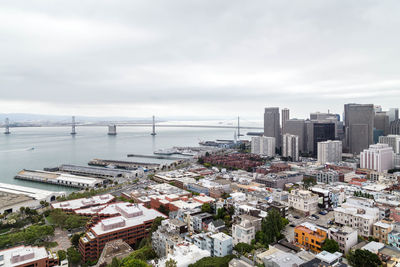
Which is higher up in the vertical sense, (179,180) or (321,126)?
(321,126)

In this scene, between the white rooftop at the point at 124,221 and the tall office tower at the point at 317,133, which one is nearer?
the white rooftop at the point at 124,221

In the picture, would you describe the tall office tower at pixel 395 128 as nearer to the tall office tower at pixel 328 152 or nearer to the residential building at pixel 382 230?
the tall office tower at pixel 328 152

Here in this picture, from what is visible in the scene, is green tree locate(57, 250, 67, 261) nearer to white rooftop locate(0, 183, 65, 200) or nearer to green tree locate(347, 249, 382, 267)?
white rooftop locate(0, 183, 65, 200)

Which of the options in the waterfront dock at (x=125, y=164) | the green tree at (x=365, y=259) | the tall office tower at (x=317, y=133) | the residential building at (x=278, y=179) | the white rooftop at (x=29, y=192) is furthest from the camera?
the tall office tower at (x=317, y=133)

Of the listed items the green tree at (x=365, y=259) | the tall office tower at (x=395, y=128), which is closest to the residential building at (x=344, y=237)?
the green tree at (x=365, y=259)

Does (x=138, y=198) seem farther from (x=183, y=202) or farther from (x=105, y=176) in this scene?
(x=105, y=176)

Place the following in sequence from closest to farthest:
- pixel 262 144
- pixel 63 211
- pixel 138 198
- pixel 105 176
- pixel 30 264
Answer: pixel 30 264
pixel 63 211
pixel 138 198
pixel 105 176
pixel 262 144

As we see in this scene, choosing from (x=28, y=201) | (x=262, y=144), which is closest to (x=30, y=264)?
(x=28, y=201)

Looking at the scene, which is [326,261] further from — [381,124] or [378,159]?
[381,124]
